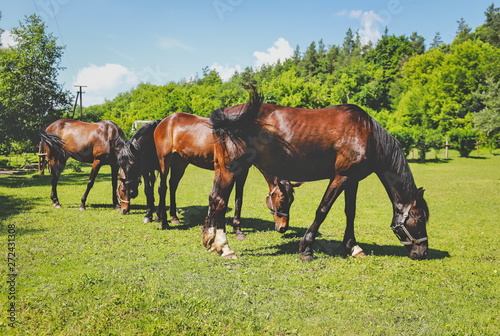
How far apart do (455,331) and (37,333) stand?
426 cm

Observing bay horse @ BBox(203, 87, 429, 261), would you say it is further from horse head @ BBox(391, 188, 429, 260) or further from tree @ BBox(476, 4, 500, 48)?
tree @ BBox(476, 4, 500, 48)

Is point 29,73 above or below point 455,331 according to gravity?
above

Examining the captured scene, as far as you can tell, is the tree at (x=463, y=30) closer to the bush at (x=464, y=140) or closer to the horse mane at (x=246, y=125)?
the bush at (x=464, y=140)

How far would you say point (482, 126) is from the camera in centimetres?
2261

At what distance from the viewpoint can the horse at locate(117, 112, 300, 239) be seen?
296 inches

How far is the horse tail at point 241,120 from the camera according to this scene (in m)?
6.08

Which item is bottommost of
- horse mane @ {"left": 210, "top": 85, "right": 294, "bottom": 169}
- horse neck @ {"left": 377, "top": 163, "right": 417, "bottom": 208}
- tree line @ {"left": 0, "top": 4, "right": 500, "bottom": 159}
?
horse neck @ {"left": 377, "top": 163, "right": 417, "bottom": 208}

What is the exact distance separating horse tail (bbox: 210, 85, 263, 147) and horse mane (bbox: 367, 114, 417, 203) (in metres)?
1.98

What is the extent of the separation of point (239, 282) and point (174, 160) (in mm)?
4517

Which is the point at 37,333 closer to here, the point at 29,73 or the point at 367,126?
the point at 367,126

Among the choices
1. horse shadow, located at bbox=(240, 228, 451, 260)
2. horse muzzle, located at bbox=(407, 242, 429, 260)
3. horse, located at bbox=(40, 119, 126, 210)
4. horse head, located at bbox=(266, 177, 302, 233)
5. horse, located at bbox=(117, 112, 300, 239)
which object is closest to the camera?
horse muzzle, located at bbox=(407, 242, 429, 260)

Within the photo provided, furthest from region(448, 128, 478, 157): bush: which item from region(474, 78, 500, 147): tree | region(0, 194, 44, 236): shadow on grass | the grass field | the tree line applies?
region(0, 194, 44, 236): shadow on grass

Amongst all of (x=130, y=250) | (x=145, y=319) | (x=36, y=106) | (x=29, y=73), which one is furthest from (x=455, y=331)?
(x=29, y=73)

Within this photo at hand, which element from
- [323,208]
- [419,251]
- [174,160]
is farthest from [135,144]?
[419,251]
